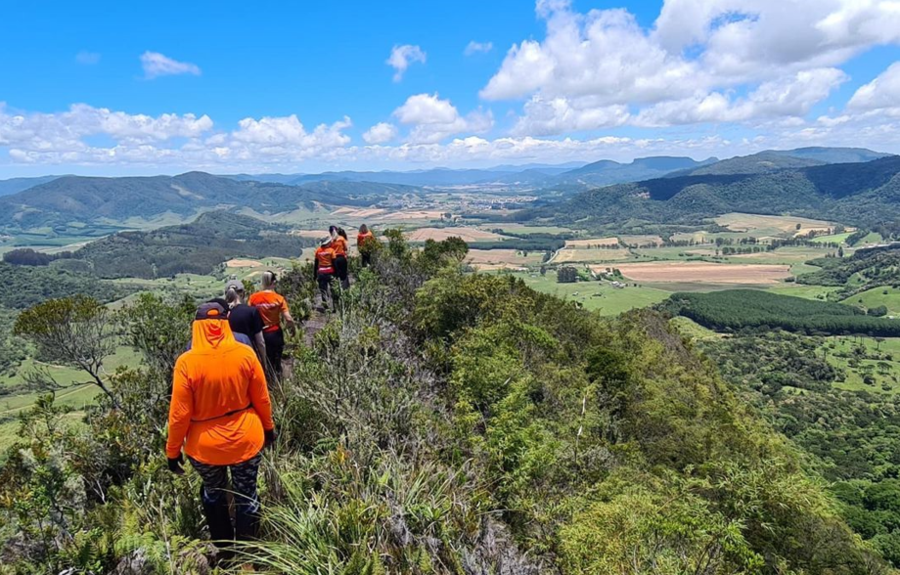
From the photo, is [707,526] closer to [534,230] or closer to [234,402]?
[234,402]

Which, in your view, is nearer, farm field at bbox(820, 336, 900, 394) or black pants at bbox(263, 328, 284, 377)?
black pants at bbox(263, 328, 284, 377)

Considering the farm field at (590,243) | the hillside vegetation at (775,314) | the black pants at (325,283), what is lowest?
the hillside vegetation at (775,314)

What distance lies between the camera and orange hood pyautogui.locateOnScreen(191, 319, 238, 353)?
2984 mm

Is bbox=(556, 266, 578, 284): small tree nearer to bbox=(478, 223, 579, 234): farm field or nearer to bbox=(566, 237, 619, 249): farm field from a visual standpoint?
bbox=(566, 237, 619, 249): farm field

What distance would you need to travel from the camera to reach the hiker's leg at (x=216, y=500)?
3102 mm

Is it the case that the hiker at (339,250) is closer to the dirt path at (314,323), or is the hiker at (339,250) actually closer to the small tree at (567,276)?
the dirt path at (314,323)

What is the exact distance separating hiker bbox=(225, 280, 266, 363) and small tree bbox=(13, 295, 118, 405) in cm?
372

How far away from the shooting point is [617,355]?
50.3 ft

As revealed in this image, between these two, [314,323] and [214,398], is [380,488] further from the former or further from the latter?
[314,323]

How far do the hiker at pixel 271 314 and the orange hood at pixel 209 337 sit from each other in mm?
2422

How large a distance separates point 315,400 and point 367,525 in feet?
5.46

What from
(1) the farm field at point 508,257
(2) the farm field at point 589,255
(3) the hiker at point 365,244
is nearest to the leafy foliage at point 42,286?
(1) the farm field at point 508,257

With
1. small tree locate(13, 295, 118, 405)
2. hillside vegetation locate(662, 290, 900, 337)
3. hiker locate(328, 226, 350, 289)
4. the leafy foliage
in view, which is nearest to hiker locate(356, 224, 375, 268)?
hiker locate(328, 226, 350, 289)

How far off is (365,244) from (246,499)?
9.54 m
